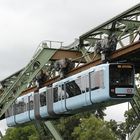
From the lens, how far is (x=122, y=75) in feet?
88.1

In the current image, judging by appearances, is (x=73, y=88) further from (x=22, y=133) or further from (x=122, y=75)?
(x=22, y=133)

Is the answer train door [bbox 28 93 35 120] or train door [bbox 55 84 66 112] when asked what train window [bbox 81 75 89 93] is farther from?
train door [bbox 28 93 35 120]

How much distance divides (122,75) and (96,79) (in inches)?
46.4

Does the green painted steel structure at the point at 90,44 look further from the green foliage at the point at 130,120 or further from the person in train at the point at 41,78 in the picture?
the green foliage at the point at 130,120

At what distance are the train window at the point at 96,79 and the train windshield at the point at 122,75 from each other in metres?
0.47

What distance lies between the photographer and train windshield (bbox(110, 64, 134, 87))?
26.2 metres

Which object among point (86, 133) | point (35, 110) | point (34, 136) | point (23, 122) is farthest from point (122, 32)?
point (34, 136)

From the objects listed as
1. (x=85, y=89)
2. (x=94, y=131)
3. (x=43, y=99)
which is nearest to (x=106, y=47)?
(x=85, y=89)

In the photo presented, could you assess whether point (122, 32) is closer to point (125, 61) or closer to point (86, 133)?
point (125, 61)

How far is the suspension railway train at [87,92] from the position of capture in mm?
26109

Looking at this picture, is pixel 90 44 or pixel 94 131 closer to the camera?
pixel 90 44

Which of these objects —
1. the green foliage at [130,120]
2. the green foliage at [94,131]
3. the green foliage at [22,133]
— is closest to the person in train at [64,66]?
the green foliage at [94,131]

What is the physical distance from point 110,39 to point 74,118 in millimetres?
46030

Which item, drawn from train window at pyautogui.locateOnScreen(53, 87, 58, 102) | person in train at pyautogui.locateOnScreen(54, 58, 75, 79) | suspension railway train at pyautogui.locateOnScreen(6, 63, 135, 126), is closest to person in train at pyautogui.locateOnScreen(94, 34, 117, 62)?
suspension railway train at pyautogui.locateOnScreen(6, 63, 135, 126)
